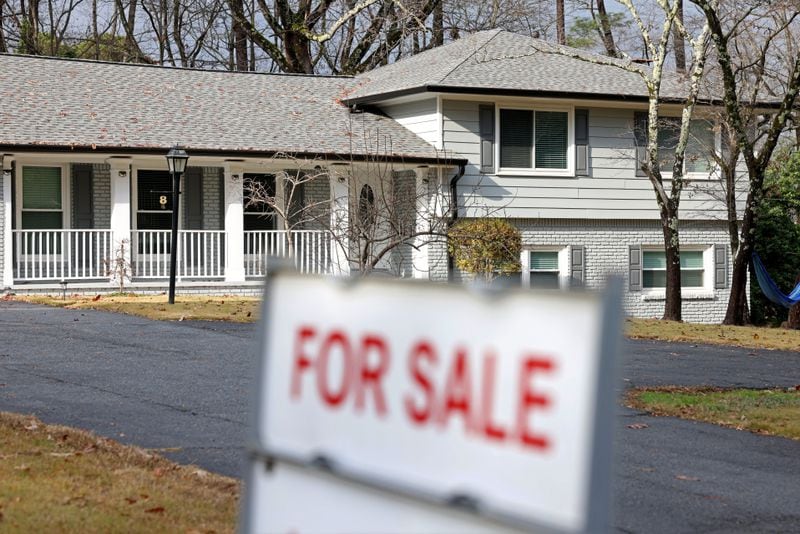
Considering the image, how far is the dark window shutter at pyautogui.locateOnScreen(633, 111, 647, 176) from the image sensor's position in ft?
91.4

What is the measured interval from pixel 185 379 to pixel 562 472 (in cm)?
1050

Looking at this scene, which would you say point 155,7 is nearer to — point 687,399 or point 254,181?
point 254,181

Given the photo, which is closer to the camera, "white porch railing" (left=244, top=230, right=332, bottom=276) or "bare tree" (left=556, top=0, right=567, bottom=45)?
"white porch railing" (left=244, top=230, right=332, bottom=276)

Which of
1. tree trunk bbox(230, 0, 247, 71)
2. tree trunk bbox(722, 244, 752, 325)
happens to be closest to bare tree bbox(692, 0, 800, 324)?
tree trunk bbox(722, 244, 752, 325)

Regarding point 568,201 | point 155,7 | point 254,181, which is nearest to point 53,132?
point 254,181

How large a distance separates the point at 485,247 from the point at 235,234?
5.00m

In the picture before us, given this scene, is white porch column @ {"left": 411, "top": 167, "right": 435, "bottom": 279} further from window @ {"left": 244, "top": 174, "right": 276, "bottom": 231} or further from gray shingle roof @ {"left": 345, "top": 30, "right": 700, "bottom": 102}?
window @ {"left": 244, "top": 174, "right": 276, "bottom": 231}

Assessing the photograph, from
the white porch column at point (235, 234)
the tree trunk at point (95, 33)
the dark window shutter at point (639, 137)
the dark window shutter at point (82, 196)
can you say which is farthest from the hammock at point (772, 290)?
the tree trunk at point (95, 33)

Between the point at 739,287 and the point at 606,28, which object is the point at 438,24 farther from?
the point at 739,287

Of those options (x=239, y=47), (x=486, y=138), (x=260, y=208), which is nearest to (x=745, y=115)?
(x=486, y=138)

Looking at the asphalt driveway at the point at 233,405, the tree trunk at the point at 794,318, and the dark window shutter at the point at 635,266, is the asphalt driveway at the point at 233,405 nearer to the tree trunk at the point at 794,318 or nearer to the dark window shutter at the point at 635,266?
the tree trunk at the point at 794,318

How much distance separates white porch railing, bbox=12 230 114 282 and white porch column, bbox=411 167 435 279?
6.11m

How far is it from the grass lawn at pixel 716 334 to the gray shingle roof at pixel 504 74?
5.97 m

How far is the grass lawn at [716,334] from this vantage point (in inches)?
778
